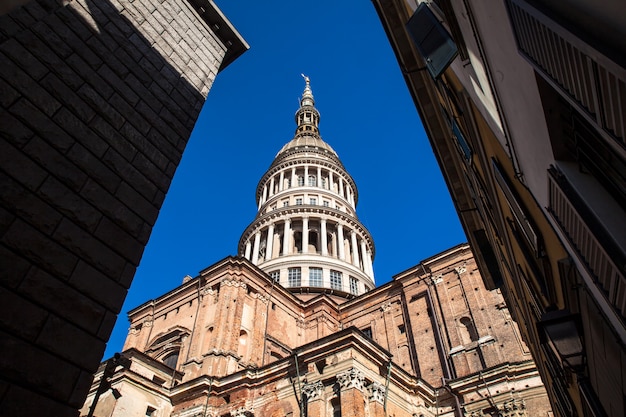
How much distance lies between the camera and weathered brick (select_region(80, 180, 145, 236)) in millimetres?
4656

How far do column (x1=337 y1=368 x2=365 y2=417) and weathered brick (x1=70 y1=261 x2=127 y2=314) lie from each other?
14.1 meters

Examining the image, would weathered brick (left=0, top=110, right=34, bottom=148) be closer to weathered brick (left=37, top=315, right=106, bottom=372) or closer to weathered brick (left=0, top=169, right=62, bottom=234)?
weathered brick (left=0, top=169, right=62, bottom=234)

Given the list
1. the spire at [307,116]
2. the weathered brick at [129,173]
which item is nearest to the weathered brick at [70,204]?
the weathered brick at [129,173]

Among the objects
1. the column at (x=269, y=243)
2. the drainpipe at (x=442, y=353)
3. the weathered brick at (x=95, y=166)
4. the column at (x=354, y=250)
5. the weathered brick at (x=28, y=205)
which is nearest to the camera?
the weathered brick at (x=28, y=205)

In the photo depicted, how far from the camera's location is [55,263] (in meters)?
4.01

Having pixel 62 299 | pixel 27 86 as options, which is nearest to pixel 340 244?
pixel 27 86

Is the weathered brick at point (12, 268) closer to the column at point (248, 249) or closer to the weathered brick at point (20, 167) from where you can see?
the weathered brick at point (20, 167)

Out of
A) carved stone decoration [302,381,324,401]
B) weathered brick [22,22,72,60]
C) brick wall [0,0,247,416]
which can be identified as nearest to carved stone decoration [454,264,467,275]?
carved stone decoration [302,381,324,401]

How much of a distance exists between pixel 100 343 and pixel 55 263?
92 centimetres

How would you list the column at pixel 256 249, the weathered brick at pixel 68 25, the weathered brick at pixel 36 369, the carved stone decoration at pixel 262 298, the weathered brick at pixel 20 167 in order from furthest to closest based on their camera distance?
the column at pixel 256 249 → the carved stone decoration at pixel 262 298 → the weathered brick at pixel 68 25 → the weathered brick at pixel 20 167 → the weathered brick at pixel 36 369

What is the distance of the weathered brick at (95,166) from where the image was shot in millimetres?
4652

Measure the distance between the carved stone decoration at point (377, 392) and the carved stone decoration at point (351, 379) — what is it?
470 millimetres

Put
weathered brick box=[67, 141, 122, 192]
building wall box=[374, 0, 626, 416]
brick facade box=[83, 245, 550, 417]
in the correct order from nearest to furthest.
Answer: building wall box=[374, 0, 626, 416] → weathered brick box=[67, 141, 122, 192] → brick facade box=[83, 245, 550, 417]

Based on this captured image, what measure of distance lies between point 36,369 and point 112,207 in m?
1.91
